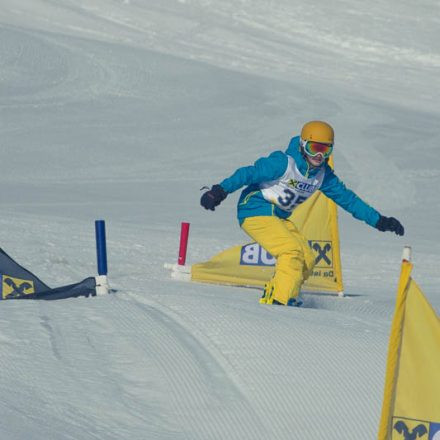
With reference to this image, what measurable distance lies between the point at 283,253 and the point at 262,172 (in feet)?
1.61

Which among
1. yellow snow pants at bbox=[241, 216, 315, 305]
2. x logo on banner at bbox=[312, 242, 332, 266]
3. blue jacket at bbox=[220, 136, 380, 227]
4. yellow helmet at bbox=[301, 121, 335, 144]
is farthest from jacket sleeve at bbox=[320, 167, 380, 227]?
x logo on banner at bbox=[312, 242, 332, 266]

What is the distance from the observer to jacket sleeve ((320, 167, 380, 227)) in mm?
7844

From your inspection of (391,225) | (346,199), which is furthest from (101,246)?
(391,225)

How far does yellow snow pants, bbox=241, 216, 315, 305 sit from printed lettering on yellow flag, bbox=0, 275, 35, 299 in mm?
1364

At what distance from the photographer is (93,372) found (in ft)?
17.8

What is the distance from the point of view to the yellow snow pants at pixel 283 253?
754 centimetres

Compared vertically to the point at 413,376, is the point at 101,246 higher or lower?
higher

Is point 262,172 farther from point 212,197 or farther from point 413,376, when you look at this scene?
point 413,376

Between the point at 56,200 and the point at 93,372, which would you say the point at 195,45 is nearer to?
the point at 56,200

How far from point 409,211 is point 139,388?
8.37 metres

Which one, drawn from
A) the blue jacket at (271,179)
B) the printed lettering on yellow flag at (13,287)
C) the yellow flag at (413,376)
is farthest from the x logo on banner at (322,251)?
the yellow flag at (413,376)

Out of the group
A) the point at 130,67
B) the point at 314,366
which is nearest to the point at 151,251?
the point at 314,366

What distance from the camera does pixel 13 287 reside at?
7.29 m

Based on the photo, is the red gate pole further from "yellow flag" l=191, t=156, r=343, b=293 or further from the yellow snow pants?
the yellow snow pants
